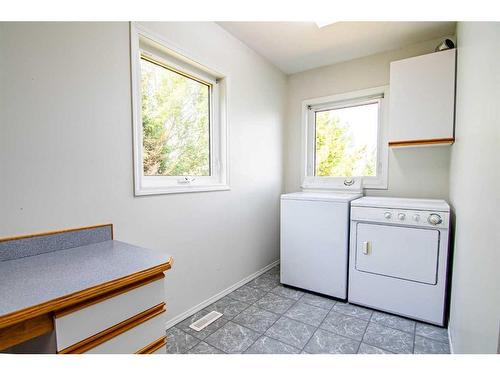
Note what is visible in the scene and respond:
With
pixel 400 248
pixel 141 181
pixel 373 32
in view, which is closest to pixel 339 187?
pixel 400 248

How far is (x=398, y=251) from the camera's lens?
6.18 ft

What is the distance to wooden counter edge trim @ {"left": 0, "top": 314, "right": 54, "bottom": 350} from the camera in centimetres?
62

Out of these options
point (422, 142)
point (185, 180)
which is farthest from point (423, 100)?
point (185, 180)

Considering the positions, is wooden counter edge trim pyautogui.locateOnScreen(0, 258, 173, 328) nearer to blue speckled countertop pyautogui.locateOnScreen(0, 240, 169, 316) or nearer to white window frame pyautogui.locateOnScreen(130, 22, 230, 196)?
blue speckled countertop pyautogui.locateOnScreen(0, 240, 169, 316)

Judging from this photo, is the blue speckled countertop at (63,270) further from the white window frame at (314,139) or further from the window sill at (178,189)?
the white window frame at (314,139)

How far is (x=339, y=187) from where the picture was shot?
275 cm

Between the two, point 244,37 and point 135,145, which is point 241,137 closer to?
point 244,37

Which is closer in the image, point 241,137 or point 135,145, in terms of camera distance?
point 135,145

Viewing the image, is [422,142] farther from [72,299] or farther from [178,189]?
[72,299]

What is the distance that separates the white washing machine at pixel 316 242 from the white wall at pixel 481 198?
0.88 m

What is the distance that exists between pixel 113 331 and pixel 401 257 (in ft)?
6.47

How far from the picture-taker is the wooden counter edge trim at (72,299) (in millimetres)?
606

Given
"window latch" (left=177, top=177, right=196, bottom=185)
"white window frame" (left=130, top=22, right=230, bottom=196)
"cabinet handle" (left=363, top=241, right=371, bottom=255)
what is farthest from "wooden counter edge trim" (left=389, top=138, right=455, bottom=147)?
"window latch" (left=177, top=177, right=196, bottom=185)
